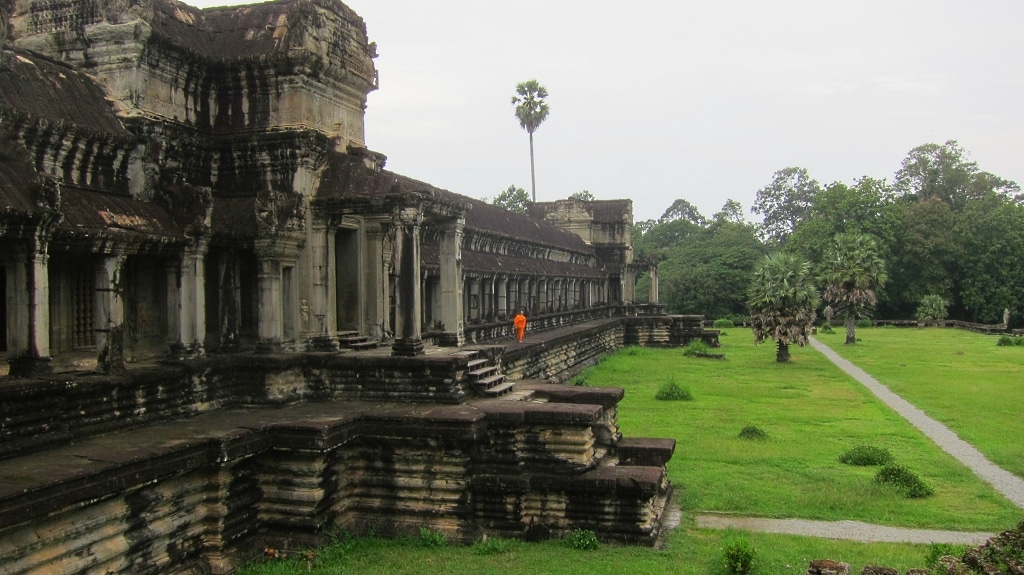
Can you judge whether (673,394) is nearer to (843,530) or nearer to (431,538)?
(843,530)

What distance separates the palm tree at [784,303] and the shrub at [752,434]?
16.6 meters

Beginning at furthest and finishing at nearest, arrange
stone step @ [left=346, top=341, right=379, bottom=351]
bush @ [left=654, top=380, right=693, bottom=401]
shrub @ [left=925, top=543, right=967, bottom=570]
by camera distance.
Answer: bush @ [left=654, top=380, right=693, bottom=401]
stone step @ [left=346, top=341, right=379, bottom=351]
shrub @ [left=925, top=543, right=967, bottom=570]

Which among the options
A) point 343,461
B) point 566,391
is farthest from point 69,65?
point 566,391

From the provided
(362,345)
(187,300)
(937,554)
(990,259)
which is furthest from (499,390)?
(990,259)

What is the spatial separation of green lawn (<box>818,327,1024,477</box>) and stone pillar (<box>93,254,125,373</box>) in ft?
42.5

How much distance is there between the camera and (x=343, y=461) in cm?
950

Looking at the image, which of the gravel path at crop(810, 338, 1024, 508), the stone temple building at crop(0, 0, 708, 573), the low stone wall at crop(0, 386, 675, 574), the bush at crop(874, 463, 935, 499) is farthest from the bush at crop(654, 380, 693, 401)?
the low stone wall at crop(0, 386, 675, 574)

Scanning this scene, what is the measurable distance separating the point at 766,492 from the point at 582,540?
12.3 feet

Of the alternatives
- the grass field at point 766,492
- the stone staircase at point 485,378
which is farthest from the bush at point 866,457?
the stone staircase at point 485,378

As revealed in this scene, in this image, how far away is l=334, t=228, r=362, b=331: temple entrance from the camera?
1269 cm

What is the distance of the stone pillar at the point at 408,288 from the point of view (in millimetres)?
11148

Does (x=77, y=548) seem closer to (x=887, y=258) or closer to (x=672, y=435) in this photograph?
(x=672, y=435)

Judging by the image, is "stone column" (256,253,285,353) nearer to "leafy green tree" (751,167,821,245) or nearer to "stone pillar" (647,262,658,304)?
"stone pillar" (647,262,658,304)

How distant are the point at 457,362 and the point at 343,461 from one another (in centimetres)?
195
